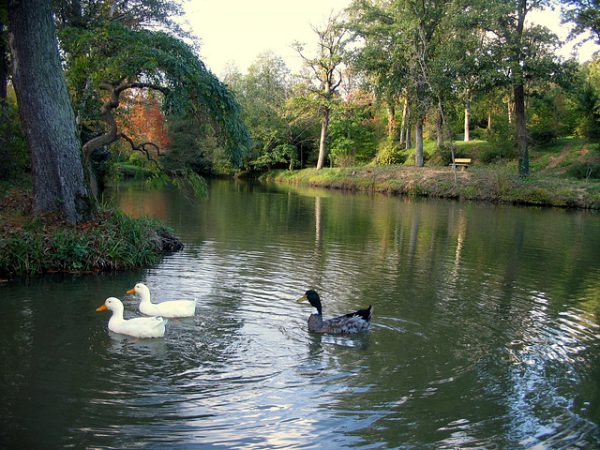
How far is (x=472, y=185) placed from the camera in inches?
1512

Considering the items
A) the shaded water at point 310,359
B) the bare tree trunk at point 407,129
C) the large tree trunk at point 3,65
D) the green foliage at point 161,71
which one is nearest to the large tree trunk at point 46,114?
the green foliage at point 161,71

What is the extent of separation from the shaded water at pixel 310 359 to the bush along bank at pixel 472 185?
19.8 m

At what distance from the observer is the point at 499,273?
14.4 metres

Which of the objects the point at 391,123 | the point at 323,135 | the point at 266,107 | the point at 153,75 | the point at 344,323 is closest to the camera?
the point at 344,323

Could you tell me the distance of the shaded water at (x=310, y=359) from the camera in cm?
595

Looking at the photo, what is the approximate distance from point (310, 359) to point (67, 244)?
286 inches

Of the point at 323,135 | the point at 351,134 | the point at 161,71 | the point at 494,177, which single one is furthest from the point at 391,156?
the point at 161,71

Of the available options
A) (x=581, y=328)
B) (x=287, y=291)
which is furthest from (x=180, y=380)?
(x=581, y=328)

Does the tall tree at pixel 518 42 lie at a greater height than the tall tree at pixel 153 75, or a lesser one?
greater

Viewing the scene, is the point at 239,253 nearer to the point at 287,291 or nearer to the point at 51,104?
the point at 287,291

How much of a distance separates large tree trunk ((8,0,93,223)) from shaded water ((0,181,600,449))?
7.90 feet

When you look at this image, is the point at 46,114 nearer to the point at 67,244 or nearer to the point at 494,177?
the point at 67,244

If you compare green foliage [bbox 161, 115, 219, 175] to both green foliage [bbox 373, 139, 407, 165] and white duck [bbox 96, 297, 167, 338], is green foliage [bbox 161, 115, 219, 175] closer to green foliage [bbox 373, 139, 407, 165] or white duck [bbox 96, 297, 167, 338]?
green foliage [bbox 373, 139, 407, 165]

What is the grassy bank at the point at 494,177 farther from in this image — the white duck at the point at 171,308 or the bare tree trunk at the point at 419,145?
the white duck at the point at 171,308
